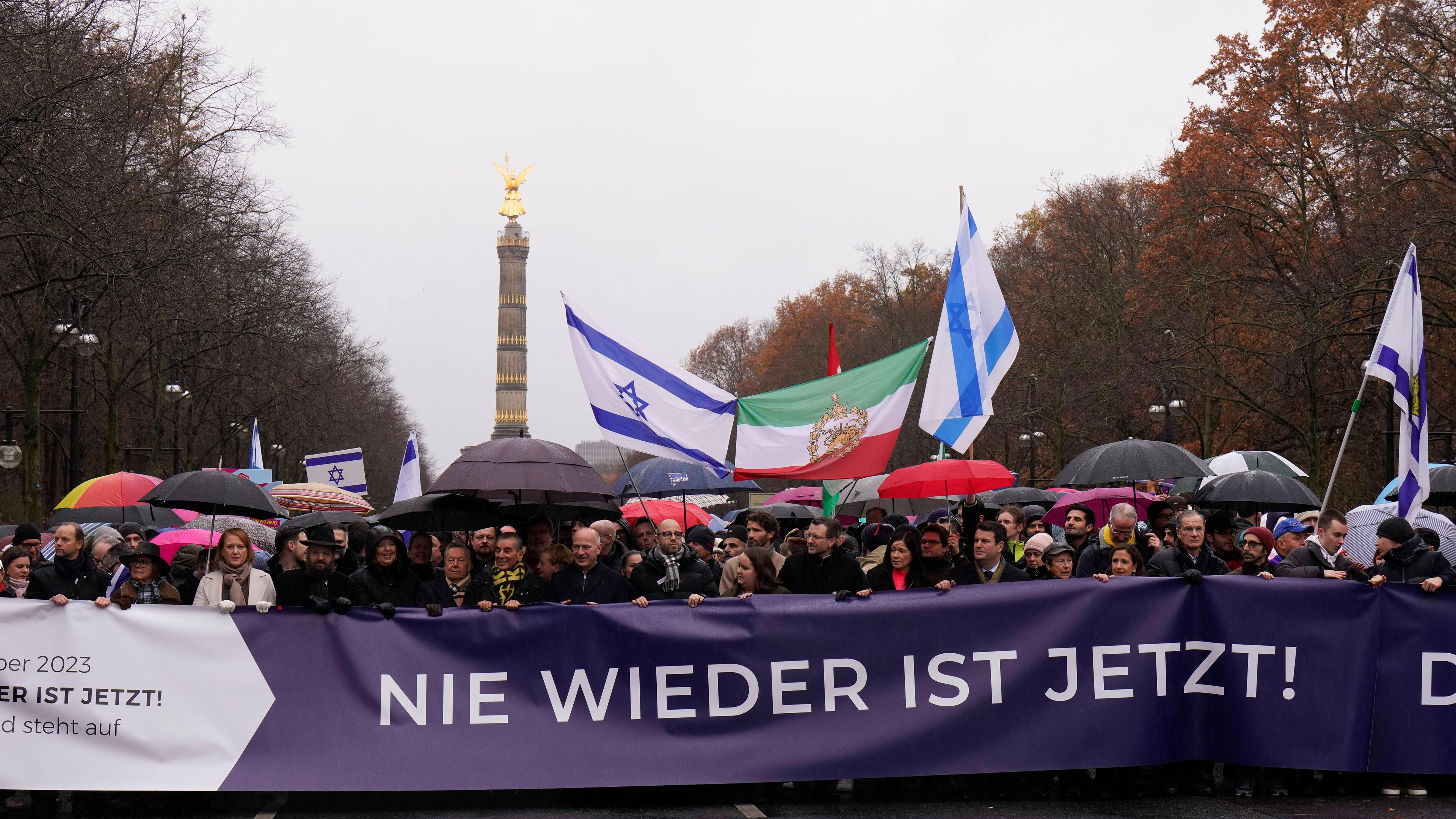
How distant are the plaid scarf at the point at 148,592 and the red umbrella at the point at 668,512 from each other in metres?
5.83

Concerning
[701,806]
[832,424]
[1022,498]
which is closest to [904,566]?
[832,424]

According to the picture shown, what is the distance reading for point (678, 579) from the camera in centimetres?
956

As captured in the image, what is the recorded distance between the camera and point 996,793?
28.8ft

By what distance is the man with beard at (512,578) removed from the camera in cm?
912

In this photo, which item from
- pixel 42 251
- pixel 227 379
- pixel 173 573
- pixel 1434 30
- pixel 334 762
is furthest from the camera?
pixel 227 379

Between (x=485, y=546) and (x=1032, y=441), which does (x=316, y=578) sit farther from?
(x=1032, y=441)

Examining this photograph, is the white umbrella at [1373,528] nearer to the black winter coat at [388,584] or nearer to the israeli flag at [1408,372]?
the israeli flag at [1408,372]

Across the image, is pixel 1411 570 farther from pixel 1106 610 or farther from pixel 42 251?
pixel 42 251

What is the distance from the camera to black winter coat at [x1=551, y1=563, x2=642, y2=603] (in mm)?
8953

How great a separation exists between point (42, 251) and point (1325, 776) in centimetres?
1983

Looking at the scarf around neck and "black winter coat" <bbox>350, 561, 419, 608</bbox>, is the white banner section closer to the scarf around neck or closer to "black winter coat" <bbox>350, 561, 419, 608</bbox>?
"black winter coat" <bbox>350, 561, 419, 608</bbox>

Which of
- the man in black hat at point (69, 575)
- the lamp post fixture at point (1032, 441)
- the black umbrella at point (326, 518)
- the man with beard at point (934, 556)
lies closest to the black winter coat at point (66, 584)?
the man in black hat at point (69, 575)

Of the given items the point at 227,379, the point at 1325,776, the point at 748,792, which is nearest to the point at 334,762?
the point at 748,792

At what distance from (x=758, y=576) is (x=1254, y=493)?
674cm
